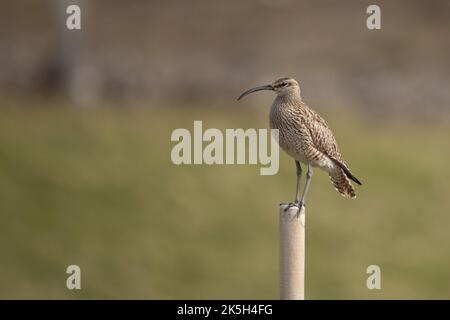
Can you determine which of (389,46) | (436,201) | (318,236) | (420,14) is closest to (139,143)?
(318,236)

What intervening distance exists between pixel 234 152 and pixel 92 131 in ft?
A: 11.9

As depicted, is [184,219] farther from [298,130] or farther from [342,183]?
[298,130]

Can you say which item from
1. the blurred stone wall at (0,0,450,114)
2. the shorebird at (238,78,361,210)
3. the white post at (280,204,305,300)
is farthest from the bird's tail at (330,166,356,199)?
the blurred stone wall at (0,0,450,114)

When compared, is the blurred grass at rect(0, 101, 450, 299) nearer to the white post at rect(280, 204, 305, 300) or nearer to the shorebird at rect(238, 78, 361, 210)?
the shorebird at rect(238, 78, 361, 210)

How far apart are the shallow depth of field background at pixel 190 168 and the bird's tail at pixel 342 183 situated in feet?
25.9

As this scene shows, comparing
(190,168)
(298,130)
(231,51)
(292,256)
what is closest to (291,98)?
(298,130)

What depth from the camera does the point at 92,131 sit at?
2297cm

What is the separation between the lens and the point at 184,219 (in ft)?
66.5

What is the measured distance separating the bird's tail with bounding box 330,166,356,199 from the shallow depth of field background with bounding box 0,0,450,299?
789 centimetres

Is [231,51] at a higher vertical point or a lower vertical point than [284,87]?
higher

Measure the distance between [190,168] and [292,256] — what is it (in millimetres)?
13293

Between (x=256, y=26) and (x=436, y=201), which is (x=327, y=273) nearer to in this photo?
(x=436, y=201)

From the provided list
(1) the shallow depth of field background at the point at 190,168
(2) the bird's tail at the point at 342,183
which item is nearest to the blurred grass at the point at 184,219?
(1) the shallow depth of field background at the point at 190,168

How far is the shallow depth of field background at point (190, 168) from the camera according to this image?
1911cm
